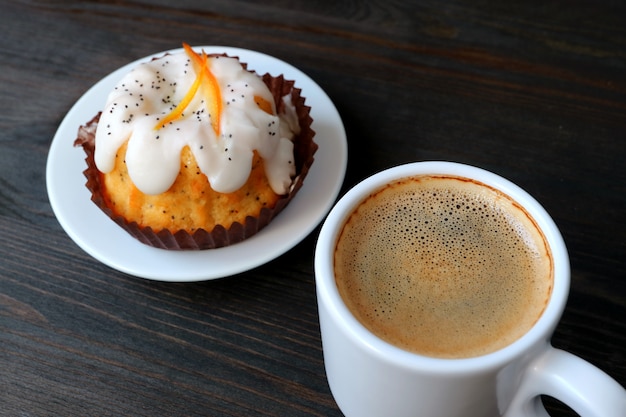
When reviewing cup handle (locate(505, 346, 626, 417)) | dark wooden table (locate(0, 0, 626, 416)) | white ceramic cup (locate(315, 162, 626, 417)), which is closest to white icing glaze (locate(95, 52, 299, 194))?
dark wooden table (locate(0, 0, 626, 416))

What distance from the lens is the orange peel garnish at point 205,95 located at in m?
0.97

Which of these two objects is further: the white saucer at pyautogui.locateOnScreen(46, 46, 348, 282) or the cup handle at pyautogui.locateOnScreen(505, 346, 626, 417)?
the white saucer at pyautogui.locateOnScreen(46, 46, 348, 282)

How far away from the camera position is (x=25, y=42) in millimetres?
1381

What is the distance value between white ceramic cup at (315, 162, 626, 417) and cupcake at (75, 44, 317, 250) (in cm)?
29

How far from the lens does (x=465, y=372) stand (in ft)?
1.98

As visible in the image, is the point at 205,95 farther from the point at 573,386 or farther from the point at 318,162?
the point at 573,386

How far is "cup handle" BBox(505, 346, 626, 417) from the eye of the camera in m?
0.57

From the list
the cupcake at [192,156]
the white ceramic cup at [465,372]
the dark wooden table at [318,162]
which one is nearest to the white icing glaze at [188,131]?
the cupcake at [192,156]

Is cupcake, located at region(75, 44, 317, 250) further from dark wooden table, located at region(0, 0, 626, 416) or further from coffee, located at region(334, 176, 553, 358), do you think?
coffee, located at region(334, 176, 553, 358)

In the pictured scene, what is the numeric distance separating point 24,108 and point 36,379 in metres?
0.58

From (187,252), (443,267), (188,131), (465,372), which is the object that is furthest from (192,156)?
(465,372)

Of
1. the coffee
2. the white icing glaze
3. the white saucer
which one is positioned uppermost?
the coffee

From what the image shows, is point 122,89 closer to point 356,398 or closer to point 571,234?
point 356,398

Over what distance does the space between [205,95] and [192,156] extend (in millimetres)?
106
